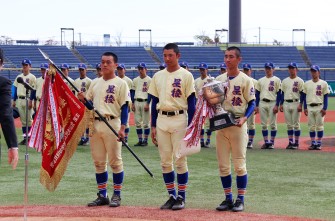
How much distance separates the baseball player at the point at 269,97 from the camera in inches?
691

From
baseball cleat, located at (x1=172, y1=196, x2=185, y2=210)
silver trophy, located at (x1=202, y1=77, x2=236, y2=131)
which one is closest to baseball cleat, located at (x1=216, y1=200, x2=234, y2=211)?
baseball cleat, located at (x1=172, y1=196, x2=185, y2=210)

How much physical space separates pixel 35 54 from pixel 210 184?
134ft

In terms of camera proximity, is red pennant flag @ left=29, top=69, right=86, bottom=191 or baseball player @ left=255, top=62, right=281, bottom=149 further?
baseball player @ left=255, top=62, right=281, bottom=149

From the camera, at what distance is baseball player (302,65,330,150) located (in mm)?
17234

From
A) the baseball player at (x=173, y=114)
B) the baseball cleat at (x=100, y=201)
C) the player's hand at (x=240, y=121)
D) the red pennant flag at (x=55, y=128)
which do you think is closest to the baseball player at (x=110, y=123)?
the baseball cleat at (x=100, y=201)

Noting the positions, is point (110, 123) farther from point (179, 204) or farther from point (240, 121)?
point (240, 121)

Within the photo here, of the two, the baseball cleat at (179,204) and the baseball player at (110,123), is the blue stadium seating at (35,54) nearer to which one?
the baseball player at (110,123)

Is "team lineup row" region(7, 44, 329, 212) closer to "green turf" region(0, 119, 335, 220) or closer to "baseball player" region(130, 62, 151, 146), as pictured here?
"green turf" region(0, 119, 335, 220)

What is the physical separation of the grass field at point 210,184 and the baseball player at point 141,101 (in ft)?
7.39

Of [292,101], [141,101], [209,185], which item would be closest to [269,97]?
[292,101]

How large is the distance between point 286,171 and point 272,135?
4.74 meters

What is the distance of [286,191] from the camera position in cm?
1064

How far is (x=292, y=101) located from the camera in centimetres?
1756

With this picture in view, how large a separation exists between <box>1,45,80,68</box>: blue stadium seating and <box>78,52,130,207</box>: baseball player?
130 ft
